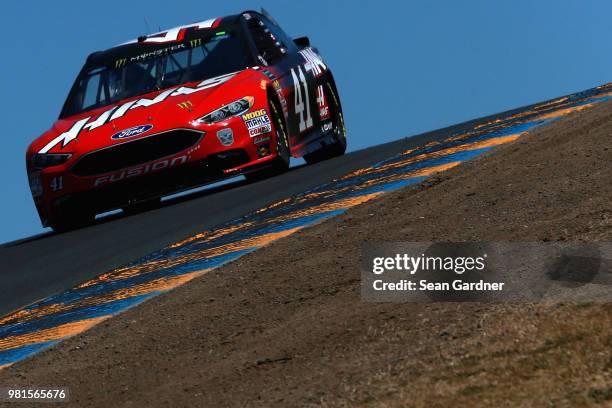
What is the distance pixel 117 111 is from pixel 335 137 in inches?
104

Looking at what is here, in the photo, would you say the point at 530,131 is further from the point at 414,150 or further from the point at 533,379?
the point at 533,379

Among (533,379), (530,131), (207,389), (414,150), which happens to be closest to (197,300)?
(207,389)

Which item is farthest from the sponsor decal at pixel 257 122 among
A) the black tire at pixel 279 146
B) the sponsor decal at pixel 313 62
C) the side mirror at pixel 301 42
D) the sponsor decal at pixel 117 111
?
the side mirror at pixel 301 42

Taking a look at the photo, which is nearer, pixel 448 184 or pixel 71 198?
pixel 448 184

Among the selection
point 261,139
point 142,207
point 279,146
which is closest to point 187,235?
point 261,139

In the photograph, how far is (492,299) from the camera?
475 cm

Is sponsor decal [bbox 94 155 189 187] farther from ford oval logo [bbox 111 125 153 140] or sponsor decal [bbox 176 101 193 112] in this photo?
sponsor decal [bbox 176 101 193 112]

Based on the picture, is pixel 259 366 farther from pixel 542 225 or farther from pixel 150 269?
pixel 150 269

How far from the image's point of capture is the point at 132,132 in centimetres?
1041

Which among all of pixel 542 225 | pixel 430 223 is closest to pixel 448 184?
pixel 430 223

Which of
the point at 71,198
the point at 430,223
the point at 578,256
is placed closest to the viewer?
the point at 578,256

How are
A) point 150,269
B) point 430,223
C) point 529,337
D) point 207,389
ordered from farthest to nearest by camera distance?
1. point 150,269
2. point 430,223
3. point 207,389
4. point 529,337

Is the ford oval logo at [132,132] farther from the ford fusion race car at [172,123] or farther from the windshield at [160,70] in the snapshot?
the windshield at [160,70]

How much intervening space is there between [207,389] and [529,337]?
3.51 ft
